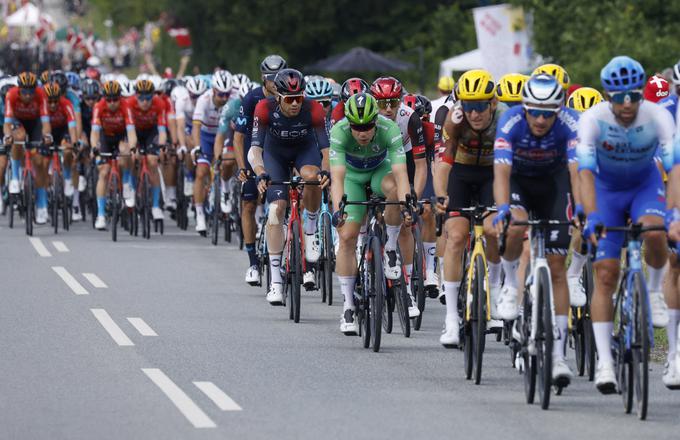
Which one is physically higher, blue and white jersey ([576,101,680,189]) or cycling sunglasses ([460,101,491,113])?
cycling sunglasses ([460,101,491,113])

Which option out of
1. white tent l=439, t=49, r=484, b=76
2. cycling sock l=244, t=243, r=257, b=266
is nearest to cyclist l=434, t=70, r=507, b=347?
A: cycling sock l=244, t=243, r=257, b=266

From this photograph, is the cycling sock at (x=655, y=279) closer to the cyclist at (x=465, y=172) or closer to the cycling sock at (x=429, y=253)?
the cyclist at (x=465, y=172)

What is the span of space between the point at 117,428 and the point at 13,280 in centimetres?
885

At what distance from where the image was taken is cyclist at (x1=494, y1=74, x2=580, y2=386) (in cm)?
1111

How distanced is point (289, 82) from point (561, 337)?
513 cm

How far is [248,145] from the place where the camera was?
17766 millimetres

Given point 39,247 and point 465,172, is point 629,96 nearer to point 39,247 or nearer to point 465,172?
point 465,172

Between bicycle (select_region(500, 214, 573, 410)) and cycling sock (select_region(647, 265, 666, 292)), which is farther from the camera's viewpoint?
cycling sock (select_region(647, 265, 666, 292))

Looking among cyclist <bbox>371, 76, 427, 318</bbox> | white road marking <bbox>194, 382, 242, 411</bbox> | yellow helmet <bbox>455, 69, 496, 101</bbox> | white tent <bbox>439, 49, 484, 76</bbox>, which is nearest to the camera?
white road marking <bbox>194, 382, 242, 411</bbox>

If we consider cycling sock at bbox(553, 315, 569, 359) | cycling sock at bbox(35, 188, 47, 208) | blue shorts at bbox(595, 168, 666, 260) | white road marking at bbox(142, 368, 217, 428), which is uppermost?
blue shorts at bbox(595, 168, 666, 260)

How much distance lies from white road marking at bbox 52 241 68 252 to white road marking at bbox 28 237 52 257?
0.47 ft

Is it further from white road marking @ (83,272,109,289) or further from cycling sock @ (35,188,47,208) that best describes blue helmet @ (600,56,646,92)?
cycling sock @ (35,188,47,208)

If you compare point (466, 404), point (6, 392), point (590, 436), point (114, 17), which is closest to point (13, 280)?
point (6, 392)

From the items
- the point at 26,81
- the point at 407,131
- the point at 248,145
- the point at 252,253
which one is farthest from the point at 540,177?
the point at 26,81
